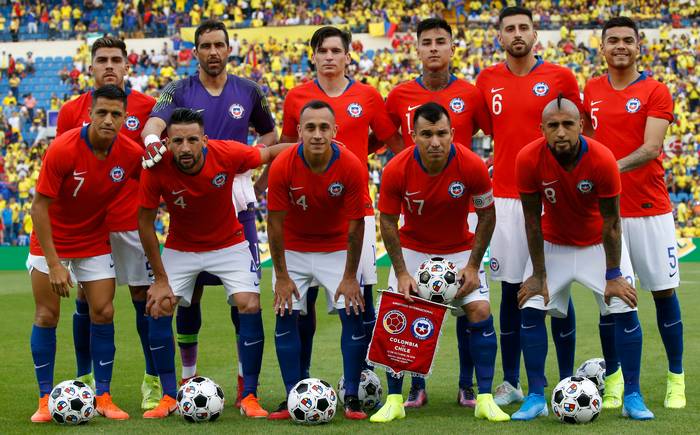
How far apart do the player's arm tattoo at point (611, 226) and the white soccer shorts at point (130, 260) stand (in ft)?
10.9

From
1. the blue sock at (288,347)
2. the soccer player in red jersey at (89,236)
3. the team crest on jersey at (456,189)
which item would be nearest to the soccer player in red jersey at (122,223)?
the soccer player in red jersey at (89,236)

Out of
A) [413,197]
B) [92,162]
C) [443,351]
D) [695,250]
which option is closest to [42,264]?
[92,162]

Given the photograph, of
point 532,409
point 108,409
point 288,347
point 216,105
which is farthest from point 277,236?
point 532,409

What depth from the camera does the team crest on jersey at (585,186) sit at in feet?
22.2

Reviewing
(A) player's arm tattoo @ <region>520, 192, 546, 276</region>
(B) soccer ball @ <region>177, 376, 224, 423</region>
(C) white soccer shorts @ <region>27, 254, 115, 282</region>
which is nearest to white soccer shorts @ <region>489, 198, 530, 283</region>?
(A) player's arm tattoo @ <region>520, 192, 546, 276</region>

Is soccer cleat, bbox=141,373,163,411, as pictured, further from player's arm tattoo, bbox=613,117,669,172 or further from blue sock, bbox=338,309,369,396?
player's arm tattoo, bbox=613,117,669,172

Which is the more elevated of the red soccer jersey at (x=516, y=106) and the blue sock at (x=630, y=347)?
the red soccer jersey at (x=516, y=106)

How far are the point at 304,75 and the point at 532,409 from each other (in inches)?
1014

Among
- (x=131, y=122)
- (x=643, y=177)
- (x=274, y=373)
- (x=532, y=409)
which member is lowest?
(x=274, y=373)

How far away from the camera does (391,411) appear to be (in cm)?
698

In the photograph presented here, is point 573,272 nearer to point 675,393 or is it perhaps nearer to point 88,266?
point 675,393

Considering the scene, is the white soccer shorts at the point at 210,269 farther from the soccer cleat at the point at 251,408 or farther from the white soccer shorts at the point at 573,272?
the white soccer shorts at the point at 573,272

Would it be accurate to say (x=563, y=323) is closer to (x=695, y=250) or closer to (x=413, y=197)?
(x=413, y=197)

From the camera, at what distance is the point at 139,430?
264 inches
